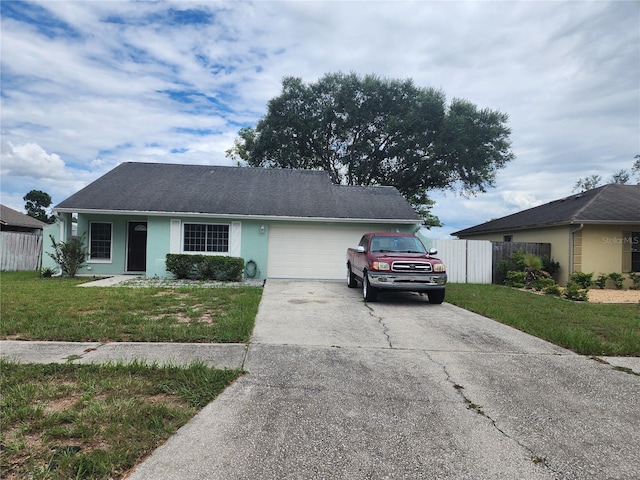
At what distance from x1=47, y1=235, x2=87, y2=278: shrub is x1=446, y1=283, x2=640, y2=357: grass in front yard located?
1301 cm

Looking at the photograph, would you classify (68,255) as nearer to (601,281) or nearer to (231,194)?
(231,194)

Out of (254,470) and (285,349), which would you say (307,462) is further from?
(285,349)

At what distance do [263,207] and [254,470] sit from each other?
13.0 m

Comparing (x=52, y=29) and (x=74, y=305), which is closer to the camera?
(x=74, y=305)

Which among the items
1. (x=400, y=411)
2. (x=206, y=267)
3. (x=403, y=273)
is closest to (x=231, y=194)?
(x=206, y=267)

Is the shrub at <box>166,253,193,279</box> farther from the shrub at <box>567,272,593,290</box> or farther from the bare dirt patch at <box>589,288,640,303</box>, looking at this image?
the shrub at <box>567,272,593,290</box>

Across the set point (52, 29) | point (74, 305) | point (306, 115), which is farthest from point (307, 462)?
point (306, 115)

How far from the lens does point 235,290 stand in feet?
35.8

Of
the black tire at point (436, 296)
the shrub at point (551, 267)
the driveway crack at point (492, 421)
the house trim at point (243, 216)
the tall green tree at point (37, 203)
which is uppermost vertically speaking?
the tall green tree at point (37, 203)

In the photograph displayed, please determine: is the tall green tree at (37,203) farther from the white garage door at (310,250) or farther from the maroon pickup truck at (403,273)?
the maroon pickup truck at (403,273)

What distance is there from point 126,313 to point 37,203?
55178mm

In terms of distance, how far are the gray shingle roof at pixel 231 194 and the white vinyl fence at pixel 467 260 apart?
1893mm

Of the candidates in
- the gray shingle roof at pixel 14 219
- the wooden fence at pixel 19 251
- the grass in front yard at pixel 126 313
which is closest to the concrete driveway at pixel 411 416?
the grass in front yard at pixel 126 313

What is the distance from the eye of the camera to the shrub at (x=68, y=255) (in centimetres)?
1364
